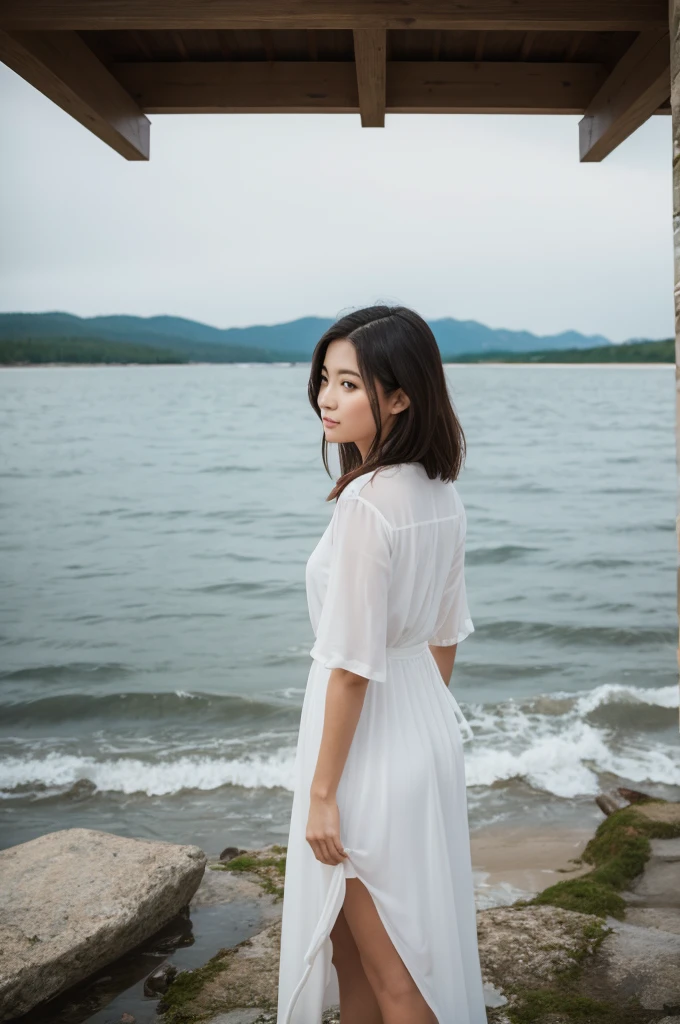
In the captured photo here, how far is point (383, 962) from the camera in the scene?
5.63 ft

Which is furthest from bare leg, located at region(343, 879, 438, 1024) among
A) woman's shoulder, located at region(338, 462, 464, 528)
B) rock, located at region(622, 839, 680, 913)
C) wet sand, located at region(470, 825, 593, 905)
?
wet sand, located at region(470, 825, 593, 905)

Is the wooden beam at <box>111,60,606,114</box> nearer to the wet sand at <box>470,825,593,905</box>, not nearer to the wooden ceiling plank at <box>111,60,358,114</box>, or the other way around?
the wooden ceiling plank at <box>111,60,358,114</box>

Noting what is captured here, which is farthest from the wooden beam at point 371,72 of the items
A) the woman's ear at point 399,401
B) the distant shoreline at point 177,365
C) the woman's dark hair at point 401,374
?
the distant shoreline at point 177,365

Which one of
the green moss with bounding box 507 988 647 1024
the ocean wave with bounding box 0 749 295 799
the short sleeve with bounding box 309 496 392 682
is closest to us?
the short sleeve with bounding box 309 496 392 682

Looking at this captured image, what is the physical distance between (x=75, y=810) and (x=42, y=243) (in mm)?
34529

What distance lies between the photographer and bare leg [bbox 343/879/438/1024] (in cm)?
171

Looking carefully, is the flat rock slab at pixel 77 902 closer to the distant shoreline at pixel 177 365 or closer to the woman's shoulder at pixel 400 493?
the woman's shoulder at pixel 400 493

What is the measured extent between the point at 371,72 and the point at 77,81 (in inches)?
37.2

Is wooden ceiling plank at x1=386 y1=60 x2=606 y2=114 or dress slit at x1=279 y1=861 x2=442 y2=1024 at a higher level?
wooden ceiling plank at x1=386 y1=60 x2=606 y2=114

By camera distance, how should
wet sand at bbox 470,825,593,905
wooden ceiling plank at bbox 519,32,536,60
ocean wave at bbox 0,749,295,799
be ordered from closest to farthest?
wooden ceiling plank at bbox 519,32,536,60 → wet sand at bbox 470,825,593,905 → ocean wave at bbox 0,749,295,799

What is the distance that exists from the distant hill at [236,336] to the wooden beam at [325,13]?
31.9 meters

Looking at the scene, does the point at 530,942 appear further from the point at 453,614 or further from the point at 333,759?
the point at 333,759

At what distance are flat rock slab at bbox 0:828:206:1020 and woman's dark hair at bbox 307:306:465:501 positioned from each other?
194cm

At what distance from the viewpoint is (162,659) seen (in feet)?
30.2
